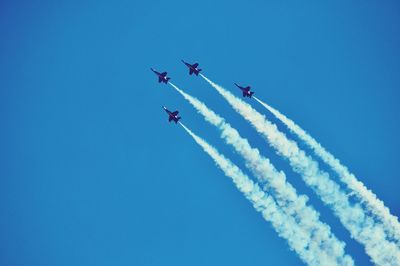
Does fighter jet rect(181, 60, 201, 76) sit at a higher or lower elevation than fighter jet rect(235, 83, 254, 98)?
higher

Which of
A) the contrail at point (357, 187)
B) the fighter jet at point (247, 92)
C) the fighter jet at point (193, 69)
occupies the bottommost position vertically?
the contrail at point (357, 187)

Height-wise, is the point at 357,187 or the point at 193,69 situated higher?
the point at 193,69

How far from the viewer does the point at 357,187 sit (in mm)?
66062

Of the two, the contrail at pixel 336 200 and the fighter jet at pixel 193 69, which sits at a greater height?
the fighter jet at pixel 193 69

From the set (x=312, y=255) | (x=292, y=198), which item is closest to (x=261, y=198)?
(x=292, y=198)

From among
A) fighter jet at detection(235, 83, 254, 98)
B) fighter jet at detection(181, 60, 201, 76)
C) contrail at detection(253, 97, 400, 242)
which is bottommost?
contrail at detection(253, 97, 400, 242)

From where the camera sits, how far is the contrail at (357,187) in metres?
64.4

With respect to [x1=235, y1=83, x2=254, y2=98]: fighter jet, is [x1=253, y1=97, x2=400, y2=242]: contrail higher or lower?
lower

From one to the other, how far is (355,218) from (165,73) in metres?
27.5

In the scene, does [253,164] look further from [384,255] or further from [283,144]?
[384,255]

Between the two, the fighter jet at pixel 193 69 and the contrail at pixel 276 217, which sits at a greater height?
the fighter jet at pixel 193 69

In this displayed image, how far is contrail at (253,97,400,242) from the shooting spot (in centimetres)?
6438

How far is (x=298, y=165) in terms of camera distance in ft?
222

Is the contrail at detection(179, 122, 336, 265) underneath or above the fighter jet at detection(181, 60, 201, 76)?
underneath
